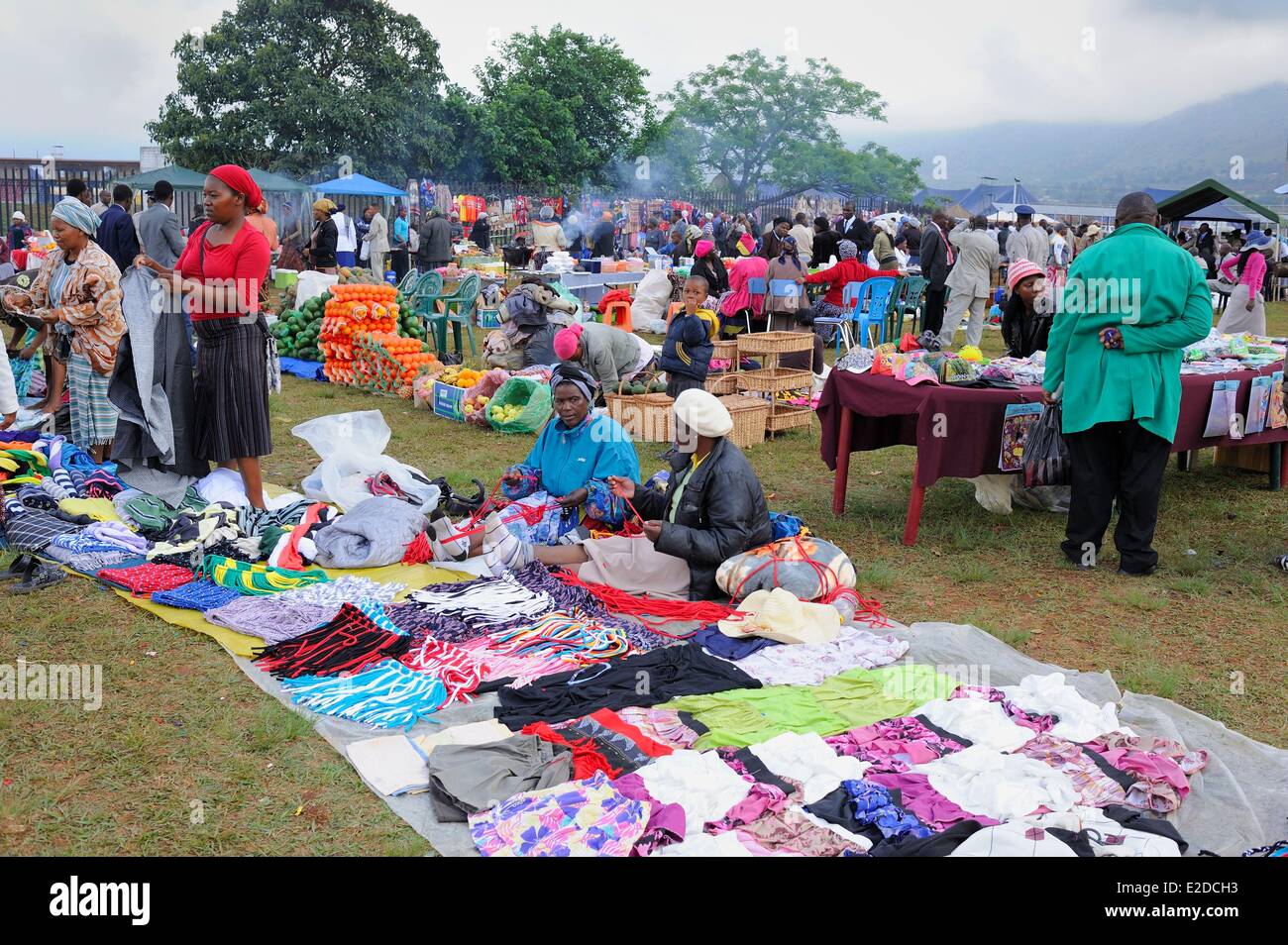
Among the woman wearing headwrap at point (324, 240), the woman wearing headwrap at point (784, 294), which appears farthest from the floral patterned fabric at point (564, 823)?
the woman wearing headwrap at point (324, 240)

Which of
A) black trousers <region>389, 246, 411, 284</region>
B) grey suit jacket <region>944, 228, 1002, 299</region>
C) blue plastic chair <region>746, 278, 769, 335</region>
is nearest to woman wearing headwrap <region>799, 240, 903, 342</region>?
grey suit jacket <region>944, 228, 1002, 299</region>

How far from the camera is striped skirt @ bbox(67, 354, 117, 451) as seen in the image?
24.0 feet

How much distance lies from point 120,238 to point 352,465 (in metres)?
6.27

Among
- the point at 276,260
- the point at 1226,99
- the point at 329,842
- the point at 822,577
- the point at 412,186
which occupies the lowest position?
the point at 329,842

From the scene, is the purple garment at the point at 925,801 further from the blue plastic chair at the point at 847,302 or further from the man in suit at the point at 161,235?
the blue plastic chair at the point at 847,302

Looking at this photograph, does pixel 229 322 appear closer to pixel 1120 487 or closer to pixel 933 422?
pixel 933 422

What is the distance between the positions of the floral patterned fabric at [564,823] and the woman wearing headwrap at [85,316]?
5141 mm

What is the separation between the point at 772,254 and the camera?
635 inches

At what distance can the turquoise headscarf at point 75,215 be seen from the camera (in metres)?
7.18

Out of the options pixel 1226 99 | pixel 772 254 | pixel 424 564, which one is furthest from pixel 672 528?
pixel 1226 99

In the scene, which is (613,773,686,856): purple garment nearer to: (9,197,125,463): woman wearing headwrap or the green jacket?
the green jacket

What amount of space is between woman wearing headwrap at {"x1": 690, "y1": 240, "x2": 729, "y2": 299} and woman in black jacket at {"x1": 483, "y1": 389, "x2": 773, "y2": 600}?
6.62 metres

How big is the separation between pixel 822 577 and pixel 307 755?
2.65 m
